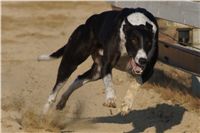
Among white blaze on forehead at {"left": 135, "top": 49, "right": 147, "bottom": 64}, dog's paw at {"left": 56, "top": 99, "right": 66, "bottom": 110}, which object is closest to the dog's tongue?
white blaze on forehead at {"left": 135, "top": 49, "right": 147, "bottom": 64}

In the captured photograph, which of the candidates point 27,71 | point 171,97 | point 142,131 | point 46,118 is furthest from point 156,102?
point 27,71

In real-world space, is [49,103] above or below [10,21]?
above

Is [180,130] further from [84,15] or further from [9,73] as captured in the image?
[84,15]

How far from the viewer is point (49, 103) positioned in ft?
25.6

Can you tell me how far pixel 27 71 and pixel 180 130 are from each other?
4132 millimetres

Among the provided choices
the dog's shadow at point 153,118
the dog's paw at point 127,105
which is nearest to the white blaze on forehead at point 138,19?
the dog's paw at point 127,105

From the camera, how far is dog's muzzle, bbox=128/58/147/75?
247 inches

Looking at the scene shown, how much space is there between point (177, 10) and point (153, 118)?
135 centimetres

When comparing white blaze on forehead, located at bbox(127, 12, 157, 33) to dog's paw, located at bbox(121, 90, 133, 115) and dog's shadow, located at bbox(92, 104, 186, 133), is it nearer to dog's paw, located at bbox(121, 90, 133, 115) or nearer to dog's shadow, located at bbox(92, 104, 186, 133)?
dog's paw, located at bbox(121, 90, 133, 115)

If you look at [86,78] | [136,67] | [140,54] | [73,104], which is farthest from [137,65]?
[73,104]

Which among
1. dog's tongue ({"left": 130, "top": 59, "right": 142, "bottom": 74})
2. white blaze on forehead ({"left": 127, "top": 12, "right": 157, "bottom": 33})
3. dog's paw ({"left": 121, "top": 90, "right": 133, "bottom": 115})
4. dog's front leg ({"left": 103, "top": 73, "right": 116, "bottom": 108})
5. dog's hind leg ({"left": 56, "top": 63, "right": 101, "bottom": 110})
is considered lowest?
dog's hind leg ({"left": 56, "top": 63, "right": 101, "bottom": 110})

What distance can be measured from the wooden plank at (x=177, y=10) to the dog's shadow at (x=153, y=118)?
1.11m

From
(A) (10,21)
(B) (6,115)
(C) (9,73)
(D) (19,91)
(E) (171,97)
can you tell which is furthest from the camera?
(A) (10,21)

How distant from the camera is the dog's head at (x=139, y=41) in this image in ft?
20.8
